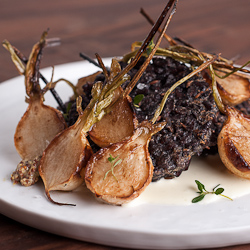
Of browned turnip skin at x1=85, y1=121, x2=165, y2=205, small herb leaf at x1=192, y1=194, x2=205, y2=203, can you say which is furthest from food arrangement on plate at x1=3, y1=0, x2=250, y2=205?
small herb leaf at x1=192, y1=194, x2=205, y2=203

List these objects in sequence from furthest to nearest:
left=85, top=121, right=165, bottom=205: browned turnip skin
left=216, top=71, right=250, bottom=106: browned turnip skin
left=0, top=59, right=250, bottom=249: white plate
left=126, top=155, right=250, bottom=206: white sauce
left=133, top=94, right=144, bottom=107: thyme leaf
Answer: left=216, top=71, right=250, bottom=106: browned turnip skin → left=133, top=94, right=144, bottom=107: thyme leaf → left=126, top=155, right=250, bottom=206: white sauce → left=85, top=121, right=165, bottom=205: browned turnip skin → left=0, top=59, right=250, bottom=249: white plate

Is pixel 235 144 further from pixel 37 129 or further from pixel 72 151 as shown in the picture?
pixel 37 129

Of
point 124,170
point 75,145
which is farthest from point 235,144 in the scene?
point 75,145

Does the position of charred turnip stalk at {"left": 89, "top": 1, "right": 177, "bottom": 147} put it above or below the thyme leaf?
below

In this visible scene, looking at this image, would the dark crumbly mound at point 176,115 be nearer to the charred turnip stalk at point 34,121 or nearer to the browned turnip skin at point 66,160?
the charred turnip stalk at point 34,121

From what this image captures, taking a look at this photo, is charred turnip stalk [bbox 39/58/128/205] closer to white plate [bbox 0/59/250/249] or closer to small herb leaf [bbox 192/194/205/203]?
white plate [bbox 0/59/250/249]

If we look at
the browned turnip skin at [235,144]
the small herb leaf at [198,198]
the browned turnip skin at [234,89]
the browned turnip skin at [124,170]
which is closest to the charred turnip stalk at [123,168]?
the browned turnip skin at [124,170]
